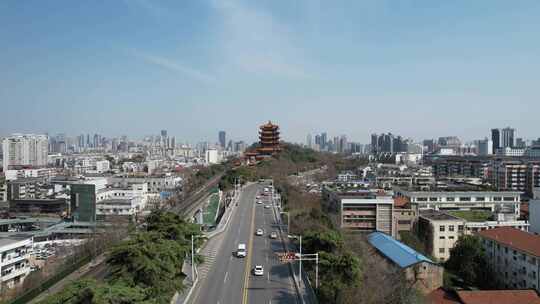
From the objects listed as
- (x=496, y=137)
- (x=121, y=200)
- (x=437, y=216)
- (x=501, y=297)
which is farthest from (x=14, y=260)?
(x=496, y=137)

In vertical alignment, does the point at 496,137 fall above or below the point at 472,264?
above

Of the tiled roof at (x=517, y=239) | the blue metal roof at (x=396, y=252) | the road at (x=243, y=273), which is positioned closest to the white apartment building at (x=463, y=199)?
the tiled roof at (x=517, y=239)

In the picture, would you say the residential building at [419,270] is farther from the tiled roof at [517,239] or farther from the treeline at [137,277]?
the treeline at [137,277]

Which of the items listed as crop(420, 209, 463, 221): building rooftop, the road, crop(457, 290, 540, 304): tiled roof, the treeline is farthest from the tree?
the treeline

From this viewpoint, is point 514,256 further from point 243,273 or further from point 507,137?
point 507,137

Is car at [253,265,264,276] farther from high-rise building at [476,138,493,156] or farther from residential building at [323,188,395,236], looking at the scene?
high-rise building at [476,138,493,156]

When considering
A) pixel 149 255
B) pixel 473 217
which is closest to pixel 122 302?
pixel 149 255
